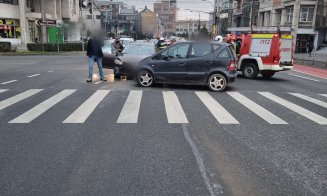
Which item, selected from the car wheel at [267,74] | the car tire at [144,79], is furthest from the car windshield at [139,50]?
the car wheel at [267,74]

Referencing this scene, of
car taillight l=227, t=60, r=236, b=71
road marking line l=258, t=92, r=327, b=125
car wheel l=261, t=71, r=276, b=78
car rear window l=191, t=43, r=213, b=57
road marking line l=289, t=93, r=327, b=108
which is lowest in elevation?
road marking line l=289, t=93, r=327, b=108

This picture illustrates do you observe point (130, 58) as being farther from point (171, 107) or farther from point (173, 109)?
point (173, 109)

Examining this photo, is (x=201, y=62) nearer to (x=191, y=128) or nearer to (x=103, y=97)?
(x=103, y=97)

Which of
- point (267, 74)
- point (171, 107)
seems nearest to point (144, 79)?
point (171, 107)

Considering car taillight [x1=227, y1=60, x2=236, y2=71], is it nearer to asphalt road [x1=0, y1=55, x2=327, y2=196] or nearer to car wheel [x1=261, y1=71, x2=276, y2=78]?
asphalt road [x1=0, y1=55, x2=327, y2=196]

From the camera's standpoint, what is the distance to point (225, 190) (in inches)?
160

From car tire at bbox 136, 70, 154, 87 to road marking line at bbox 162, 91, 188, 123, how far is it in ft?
4.62

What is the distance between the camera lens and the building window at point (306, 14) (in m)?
48.1

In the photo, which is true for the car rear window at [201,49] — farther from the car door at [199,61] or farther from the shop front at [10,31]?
the shop front at [10,31]

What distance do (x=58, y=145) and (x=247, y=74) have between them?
41.0ft

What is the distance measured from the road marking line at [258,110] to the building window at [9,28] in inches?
1460

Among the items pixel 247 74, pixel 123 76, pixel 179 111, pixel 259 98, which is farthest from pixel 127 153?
pixel 247 74

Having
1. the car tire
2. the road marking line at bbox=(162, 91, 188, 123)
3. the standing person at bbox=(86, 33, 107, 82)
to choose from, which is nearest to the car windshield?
the standing person at bbox=(86, 33, 107, 82)

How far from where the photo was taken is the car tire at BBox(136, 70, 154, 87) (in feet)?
39.8
